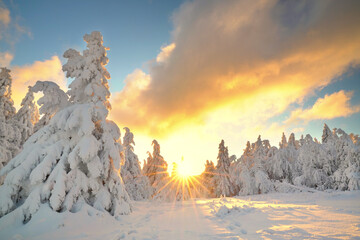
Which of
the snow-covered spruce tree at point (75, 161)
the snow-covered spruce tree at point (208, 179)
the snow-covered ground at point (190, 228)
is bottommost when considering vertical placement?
the snow-covered spruce tree at point (208, 179)

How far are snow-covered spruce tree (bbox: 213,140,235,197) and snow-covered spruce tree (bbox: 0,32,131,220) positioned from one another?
23698 mm

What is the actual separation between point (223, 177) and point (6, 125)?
2983 cm

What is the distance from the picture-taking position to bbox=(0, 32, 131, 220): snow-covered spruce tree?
6.90m

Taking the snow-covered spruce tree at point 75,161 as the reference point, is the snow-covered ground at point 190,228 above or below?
below

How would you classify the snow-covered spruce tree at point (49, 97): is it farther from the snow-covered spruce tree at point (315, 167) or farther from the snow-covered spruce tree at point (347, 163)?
the snow-covered spruce tree at point (315, 167)

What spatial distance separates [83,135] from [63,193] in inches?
112

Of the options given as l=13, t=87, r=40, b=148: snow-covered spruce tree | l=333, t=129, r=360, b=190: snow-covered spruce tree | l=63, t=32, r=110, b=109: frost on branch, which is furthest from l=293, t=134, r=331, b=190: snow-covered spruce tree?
l=13, t=87, r=40, b=148: snow-covered spruce tree

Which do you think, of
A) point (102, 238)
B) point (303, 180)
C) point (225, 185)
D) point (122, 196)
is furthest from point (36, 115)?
point (303, 180)

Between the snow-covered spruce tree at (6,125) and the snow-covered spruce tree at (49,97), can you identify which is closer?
the snow-covered spruce tree at (49,97)

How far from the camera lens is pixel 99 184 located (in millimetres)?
8508

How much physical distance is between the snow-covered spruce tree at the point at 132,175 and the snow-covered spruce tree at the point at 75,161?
47.1 ft

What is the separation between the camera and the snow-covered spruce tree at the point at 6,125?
15.9 meters

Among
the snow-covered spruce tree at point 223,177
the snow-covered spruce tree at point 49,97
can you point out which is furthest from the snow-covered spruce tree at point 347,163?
the snow-covered spruce tree at point 49,97

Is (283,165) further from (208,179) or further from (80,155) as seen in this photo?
(80,155)
